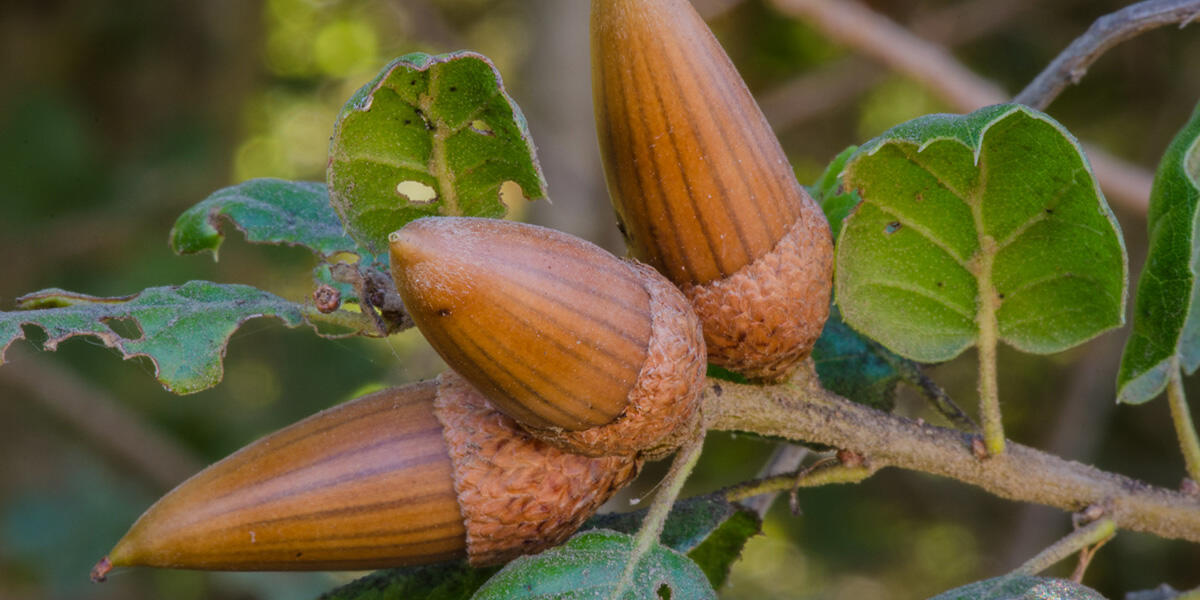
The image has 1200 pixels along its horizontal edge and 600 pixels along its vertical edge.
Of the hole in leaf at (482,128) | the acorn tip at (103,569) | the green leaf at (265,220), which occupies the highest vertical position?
the hole in leaf at (482,128)

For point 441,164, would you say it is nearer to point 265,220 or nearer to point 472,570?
point 265,220

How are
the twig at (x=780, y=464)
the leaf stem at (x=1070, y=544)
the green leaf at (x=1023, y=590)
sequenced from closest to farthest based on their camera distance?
the green leaf at (x=1023, y=590) < the leaf stem at (x=1070, y=544) < the twig at (x=780, y=464)

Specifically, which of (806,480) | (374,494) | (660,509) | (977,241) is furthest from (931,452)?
(374,494)

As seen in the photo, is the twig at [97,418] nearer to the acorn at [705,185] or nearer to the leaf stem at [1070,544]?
the acorn at [705,185]

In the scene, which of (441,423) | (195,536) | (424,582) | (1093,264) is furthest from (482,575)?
(1093,264)

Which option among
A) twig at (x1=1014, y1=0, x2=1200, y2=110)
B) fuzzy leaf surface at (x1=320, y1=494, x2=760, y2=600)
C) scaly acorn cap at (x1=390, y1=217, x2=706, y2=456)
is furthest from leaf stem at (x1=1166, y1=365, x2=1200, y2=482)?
scaly acorn cap at (x1=390, y1=217, x2=706, y2=456)

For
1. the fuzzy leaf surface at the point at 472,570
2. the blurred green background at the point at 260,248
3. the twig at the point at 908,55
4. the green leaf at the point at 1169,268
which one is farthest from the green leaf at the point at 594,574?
the blurred green background at the point at 260,248
